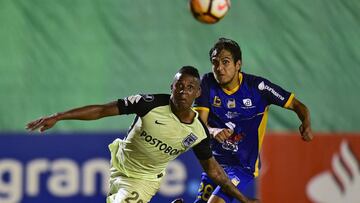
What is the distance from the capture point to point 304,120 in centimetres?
764

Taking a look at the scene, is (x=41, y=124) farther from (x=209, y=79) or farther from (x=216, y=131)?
(x=209, y=79)

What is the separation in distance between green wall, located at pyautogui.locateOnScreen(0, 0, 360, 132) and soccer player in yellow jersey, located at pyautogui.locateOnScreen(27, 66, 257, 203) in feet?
7.88

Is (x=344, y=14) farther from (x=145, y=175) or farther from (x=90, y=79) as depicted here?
(x=145, y=175)

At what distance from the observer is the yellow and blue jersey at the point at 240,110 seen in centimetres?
768

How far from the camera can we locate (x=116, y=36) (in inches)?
386

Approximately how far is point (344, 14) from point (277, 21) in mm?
714

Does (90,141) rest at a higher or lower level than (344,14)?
lower

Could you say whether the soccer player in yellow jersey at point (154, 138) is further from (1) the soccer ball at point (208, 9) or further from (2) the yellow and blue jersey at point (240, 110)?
(1) the soccer ball at point (208, 9)

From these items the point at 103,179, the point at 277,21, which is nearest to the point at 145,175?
the point at 103,179

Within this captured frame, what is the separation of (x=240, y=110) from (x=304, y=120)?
1.64ft

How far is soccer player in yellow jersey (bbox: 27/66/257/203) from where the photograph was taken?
6.99 metres

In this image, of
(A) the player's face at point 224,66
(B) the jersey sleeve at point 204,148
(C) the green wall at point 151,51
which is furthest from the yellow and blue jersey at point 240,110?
(C) the green wall at point 151,51

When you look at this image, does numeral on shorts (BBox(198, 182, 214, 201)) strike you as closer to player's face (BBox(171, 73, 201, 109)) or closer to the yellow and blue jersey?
the yellow and blue jersey

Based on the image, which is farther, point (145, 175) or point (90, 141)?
point (90, 141)
